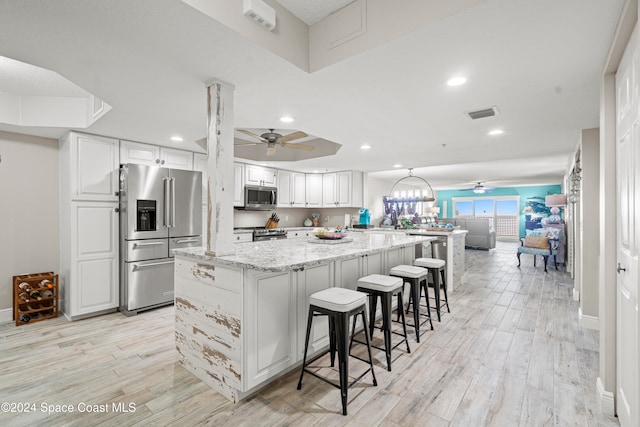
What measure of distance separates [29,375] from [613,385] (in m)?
4.07

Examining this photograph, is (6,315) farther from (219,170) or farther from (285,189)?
(285,189)

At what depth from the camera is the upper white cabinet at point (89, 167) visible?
3432 mm

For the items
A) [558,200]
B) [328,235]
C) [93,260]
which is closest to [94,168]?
[93,260]

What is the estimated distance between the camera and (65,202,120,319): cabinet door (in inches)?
134

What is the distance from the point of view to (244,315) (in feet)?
6.11

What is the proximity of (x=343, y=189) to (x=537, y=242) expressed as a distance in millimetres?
4301

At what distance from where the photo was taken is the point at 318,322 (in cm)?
245

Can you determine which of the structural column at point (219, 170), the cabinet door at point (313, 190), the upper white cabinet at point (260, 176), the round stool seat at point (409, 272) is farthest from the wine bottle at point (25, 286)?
the cabinet door at point (313, 190)

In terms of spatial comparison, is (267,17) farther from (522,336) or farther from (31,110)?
(522,336)

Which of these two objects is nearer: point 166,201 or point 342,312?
point 342,312

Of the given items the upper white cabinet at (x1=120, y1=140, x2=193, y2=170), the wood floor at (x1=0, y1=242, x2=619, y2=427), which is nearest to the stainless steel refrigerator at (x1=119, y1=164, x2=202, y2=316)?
the upper white cabinet at (x1=120, y1=140, x2=193, y2=170)

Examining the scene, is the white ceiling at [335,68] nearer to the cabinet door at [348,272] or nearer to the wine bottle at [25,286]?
the cabinet door at [348,272]

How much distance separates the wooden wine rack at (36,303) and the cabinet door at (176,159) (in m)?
1.92

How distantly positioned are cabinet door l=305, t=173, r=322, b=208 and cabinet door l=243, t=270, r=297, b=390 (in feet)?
15.4
